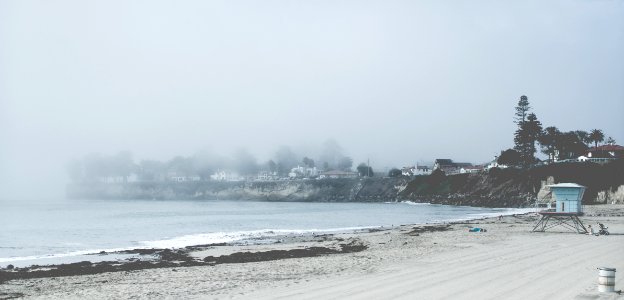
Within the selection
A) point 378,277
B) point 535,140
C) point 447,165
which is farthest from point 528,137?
point 378,277

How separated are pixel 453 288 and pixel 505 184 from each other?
328ft

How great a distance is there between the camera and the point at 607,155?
10306 cm

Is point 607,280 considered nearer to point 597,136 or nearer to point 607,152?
point 607,152

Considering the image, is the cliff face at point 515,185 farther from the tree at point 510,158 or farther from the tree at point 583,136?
the tree at point 583,136

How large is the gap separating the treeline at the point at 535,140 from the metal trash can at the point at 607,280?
10726cm

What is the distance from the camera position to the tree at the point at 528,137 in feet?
367

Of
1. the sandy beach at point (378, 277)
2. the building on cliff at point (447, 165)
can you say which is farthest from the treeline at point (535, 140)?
the sandy beach at point (378, 277)

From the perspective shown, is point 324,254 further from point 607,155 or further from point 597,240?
point 607,155

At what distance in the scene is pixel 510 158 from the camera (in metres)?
124

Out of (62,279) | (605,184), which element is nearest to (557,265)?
(62,279)

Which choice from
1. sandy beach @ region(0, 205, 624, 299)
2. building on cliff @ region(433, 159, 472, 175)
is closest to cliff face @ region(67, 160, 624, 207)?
building on cliff @ region(433, 159, 472, 175)

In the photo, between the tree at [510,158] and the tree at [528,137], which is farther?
the tree at [510,158]

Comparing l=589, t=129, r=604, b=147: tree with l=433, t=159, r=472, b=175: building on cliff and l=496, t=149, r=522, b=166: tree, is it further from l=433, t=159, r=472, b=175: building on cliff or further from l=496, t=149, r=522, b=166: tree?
l=433, t=159, r=472, b=175: building on cliff

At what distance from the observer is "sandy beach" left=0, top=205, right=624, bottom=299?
1254cm
